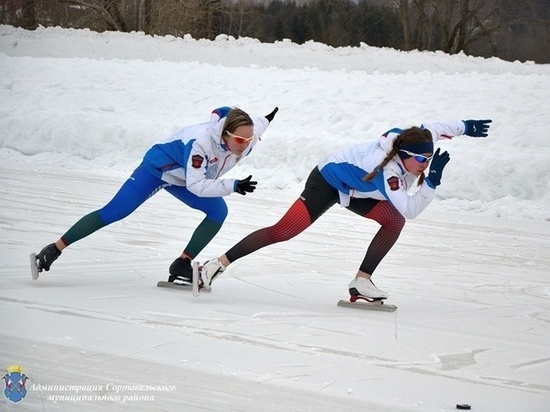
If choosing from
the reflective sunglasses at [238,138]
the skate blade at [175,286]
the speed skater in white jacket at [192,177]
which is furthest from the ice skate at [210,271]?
the reflective sunglasses at [238,138]

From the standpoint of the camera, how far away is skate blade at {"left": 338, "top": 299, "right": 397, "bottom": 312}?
5.45 metres

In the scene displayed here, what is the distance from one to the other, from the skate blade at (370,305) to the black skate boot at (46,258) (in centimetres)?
174

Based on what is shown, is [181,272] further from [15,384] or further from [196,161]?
[15,384]

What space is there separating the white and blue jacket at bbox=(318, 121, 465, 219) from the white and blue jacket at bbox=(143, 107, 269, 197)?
545mm

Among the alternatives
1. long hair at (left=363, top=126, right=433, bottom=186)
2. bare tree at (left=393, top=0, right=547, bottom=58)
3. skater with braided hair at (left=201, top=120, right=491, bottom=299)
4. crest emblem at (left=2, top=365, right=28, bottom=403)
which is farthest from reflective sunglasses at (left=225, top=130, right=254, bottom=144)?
bare tree at (left=393, top=0, right=547, bottom=58)

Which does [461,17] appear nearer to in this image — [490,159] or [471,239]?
[490,159]

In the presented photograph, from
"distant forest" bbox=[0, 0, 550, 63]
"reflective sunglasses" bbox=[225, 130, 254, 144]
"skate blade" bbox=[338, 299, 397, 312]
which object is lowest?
"skate blade" bbox=[338, 299, 397, 312]

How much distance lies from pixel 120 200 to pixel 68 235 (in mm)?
380

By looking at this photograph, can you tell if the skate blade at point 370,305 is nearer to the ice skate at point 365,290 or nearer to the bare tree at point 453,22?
the ice skate at point 365,290

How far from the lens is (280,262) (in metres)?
7.16

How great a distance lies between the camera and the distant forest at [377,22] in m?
24.3

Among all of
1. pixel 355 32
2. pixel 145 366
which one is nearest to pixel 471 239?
pixel 145 366

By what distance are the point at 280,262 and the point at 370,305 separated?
1731 millimetres

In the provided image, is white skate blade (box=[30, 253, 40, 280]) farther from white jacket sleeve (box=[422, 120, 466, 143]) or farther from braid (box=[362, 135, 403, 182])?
white jacket sleeve (box=[422, 120, 466, 143])
